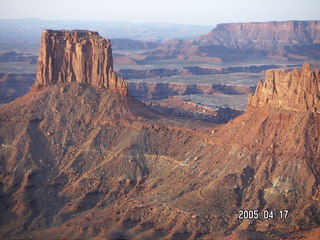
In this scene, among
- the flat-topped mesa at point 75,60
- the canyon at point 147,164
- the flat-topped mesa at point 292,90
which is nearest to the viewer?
the canyon at point 147,164

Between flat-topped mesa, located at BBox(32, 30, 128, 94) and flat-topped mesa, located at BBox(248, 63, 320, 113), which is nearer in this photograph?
flat-topped mesa, located at BBox(248, 63, 320, 113)

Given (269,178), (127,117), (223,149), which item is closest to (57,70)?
(127,117)

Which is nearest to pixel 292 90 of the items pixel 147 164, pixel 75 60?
pixel 147 164

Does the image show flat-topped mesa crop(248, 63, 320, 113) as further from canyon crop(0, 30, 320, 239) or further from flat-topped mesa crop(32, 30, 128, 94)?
flat-topped mesa crop(32, 30, 128, 94)

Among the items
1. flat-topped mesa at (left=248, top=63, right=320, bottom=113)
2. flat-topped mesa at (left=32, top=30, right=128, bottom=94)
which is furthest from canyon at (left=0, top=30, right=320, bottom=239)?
flat-topped mesa at (left=32, top=30, right=128, bottom=94)

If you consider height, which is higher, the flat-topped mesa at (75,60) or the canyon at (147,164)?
the flat-topped mesa at (75,60)

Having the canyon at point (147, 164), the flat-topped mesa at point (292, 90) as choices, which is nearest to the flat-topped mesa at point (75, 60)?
the canyon at point (147, 164)

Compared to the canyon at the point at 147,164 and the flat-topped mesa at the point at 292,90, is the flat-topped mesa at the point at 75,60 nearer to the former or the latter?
the canyon at the point at 147,164
